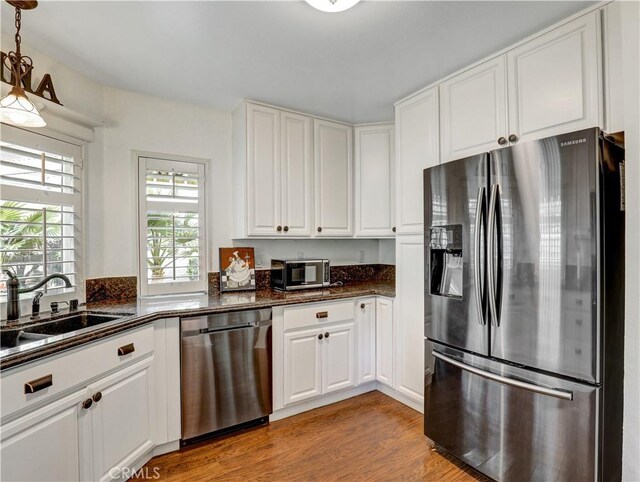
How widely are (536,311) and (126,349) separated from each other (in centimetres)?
205

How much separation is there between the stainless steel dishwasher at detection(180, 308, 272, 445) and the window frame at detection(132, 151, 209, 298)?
710 mm

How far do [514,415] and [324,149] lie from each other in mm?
2382

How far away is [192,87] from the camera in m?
2.49

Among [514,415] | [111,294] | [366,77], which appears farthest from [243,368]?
[366,77]

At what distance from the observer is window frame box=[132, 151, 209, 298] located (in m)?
2.60

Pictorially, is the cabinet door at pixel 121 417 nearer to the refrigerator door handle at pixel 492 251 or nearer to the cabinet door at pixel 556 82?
the refrigerator door handle at pixel 492 251

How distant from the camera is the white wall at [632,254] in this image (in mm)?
1324

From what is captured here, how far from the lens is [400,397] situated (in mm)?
2754

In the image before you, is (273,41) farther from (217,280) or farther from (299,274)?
(217,280)

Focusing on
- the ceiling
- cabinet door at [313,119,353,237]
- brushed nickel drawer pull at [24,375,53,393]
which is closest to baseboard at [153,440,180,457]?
brushed nickel drawer pull at [24,375,53,393]

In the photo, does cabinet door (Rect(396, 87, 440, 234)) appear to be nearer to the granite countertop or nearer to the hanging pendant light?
the granite countertop

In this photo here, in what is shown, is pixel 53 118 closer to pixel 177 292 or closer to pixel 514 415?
pixel 177 292

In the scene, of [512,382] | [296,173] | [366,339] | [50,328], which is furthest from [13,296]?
[512,382]

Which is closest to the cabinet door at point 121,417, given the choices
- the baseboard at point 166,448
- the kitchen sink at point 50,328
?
the baseboard at point 166,448
